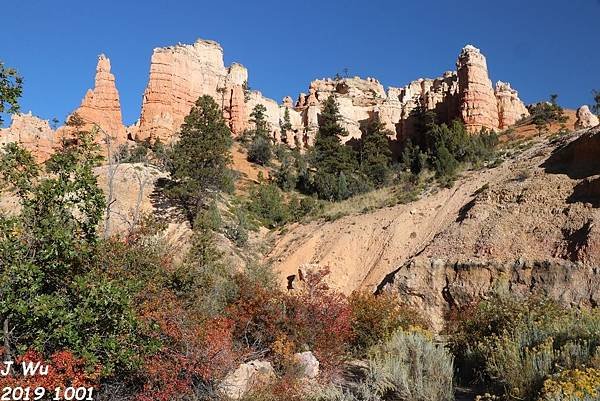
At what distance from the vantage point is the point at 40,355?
606 cm

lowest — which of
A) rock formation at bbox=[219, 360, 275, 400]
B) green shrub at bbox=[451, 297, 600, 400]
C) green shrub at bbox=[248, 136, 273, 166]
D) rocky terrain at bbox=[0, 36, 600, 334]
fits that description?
rock formation at bbox=[219, 360, 275, 400]

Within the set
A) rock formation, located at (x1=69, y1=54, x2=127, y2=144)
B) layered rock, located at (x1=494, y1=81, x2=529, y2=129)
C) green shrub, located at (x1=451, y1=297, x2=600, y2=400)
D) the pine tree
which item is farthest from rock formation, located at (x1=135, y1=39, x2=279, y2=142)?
green shrub, located at (x1=451, y1=297, x2=600, y2=400)

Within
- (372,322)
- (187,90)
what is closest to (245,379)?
(372,322)

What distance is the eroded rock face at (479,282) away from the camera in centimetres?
1386

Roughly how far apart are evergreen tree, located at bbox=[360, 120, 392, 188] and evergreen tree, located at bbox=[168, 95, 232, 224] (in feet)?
42.1

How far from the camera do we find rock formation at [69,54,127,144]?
166ft

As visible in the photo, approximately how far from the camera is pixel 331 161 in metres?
40.1

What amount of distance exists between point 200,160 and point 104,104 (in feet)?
95.8

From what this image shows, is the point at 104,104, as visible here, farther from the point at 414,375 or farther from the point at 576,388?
the point at 576,388

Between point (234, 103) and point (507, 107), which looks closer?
point (507, 107)

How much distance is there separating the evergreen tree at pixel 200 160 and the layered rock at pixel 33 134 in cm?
2212

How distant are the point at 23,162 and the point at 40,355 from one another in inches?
104

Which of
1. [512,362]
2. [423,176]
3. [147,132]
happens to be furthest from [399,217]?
[147,132]

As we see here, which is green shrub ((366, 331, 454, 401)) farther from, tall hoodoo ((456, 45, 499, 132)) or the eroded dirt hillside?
tall hoodoo ((456, 45, 499, 132))
